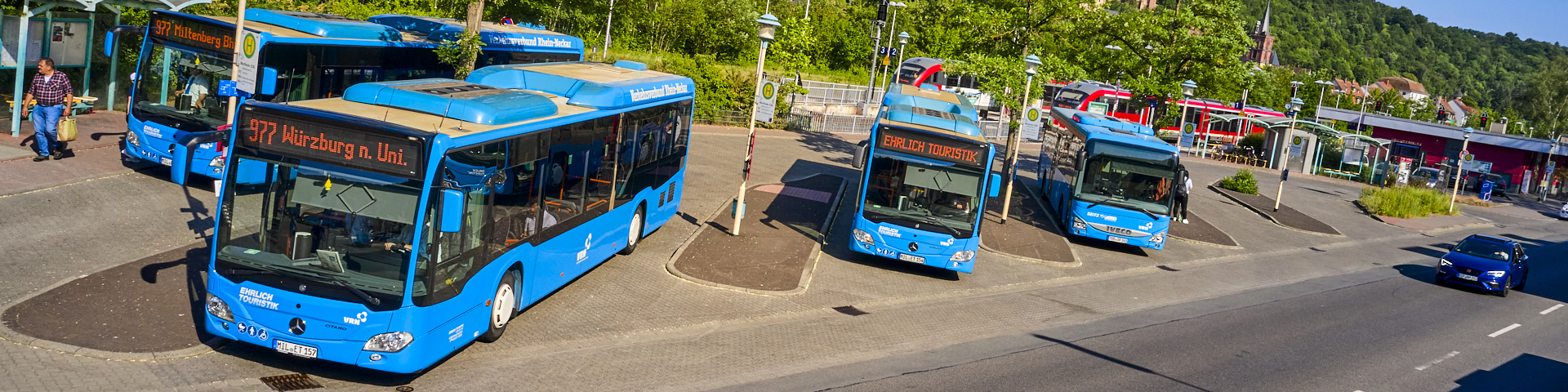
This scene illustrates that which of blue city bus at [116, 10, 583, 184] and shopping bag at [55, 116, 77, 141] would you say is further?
shopping bag at [55, 116, 77, 141]

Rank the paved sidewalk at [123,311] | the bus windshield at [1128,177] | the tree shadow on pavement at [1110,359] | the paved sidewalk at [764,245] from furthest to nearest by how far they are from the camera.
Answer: the bus windshield at [1128,177]
the paved sidewalk at [764,245]
the tree shadow on pavement at [1110,359]
the paved sidewalk at [123,311]

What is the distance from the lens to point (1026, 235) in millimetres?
23094

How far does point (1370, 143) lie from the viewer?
54.1 metres

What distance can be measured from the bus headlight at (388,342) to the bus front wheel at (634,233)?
22.4ft

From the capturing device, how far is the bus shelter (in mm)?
18422

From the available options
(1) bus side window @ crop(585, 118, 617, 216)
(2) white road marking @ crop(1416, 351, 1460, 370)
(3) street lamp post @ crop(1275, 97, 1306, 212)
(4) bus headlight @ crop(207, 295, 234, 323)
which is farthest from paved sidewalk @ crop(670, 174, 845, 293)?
(3) street lamp post @ crop(1275, 97, 1306, 212)

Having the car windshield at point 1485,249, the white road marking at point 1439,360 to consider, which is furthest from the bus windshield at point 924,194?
the car windshield at point 1485,249

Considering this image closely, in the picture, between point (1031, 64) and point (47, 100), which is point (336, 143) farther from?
point (1031, 64)

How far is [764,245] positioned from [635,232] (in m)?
2.90

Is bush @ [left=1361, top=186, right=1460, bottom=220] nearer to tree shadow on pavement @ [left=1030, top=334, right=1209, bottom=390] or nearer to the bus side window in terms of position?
tree shadow on pavement @ [left=1030, top=334, right=1209, bottom=390]

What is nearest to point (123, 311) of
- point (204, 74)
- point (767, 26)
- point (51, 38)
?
point (204, 74)

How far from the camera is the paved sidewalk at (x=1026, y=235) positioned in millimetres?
21062

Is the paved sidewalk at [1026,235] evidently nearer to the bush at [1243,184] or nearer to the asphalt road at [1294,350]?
the asphalt road at [1294,350]

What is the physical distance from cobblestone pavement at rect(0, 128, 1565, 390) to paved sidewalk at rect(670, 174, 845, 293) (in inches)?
14.2
